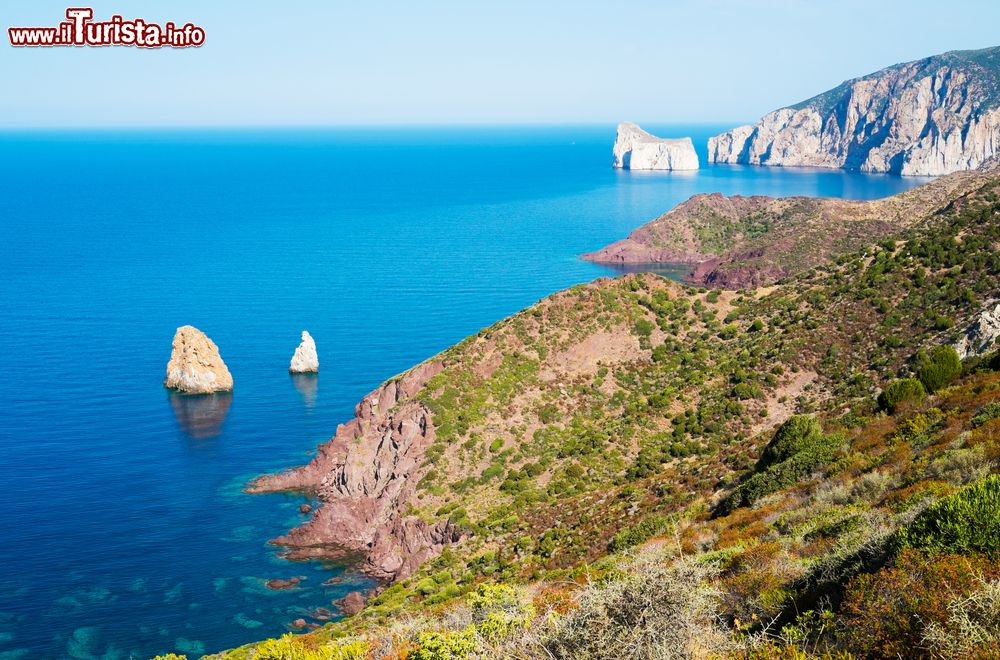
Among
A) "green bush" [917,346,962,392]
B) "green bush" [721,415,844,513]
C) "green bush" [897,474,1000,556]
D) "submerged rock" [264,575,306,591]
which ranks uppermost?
"green bush" [897,474,1000,556]

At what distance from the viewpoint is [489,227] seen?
192 meters

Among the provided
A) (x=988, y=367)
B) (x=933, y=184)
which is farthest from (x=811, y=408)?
(x=933, y=184)

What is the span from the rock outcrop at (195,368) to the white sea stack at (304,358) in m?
7.44

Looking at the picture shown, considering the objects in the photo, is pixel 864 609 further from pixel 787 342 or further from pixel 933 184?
pixel 933 184

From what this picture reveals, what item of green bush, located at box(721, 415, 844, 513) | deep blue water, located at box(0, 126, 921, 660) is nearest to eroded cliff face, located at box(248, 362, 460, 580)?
deep blue water, located at box(0, 126, 921, 660)

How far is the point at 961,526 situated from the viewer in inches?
532

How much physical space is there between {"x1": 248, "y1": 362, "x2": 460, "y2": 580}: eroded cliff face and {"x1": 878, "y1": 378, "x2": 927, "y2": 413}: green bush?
87.9 ft

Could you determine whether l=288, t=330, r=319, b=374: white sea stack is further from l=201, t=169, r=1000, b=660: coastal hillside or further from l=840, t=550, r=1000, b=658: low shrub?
l=840, t=550, r=1000, b=658: low shrub

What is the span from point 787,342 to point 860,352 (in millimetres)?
5597

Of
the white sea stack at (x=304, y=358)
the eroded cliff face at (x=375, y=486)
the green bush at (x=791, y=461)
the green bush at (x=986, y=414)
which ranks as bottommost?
the eroded cliff face at (x=375, y=486)

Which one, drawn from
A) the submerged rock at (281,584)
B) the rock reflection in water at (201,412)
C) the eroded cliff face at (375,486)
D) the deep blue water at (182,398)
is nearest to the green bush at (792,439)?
the eroded cliff face at (375,486)

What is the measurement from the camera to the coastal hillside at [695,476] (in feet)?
40.7

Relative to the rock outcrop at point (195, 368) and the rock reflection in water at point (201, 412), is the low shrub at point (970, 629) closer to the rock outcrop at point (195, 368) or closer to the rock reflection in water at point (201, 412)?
the rock reflection in water at point (201, 412)

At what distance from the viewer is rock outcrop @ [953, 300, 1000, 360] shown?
40281mm
